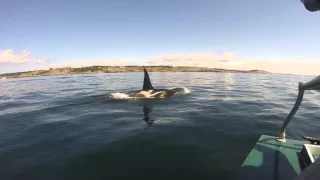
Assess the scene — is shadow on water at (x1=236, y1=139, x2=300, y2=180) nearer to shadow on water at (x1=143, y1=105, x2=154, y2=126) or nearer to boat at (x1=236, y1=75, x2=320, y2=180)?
boat at (x1=236, y1=75, x2=320, y2=180)

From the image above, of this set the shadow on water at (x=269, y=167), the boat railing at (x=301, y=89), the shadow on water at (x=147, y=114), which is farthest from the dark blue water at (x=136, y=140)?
the boat railing at (x=301, y=89)

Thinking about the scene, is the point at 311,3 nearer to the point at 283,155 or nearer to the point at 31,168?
the point at 283,155

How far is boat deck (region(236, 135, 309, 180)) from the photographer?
6680 mm

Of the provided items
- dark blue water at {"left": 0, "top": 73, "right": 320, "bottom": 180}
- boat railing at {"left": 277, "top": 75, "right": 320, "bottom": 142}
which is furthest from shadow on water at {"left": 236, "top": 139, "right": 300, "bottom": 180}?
boat railing at {"left": 277, "top": 75, "right": 320, "bottom": 142}

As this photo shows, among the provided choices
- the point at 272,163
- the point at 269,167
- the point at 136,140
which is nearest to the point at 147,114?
the point at 136,140

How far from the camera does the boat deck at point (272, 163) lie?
6.68m

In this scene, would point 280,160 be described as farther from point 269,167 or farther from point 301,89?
point 301,89

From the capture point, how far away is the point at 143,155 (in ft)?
30.3

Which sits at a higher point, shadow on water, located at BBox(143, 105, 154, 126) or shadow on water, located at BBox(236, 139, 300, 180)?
shadow on water, located at BBox(236, 139, 300, 180)

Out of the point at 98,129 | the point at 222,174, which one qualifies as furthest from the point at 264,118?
the point at 98,129

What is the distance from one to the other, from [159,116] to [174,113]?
1474 millimetres

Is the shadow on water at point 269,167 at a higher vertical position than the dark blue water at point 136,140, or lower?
higher

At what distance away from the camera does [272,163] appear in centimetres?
732

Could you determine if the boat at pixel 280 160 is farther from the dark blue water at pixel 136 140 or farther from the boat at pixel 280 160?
the dark blue water at pixel 136 140
